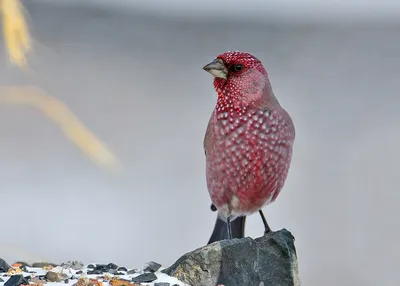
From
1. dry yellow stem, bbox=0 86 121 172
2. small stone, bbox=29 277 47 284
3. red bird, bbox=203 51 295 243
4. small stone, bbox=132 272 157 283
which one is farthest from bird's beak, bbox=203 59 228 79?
dry yellow stem, bbox=0 86 121 172

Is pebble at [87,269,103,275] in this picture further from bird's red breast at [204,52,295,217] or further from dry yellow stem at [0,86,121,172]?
dry yellow stem at [0,86,121,172]

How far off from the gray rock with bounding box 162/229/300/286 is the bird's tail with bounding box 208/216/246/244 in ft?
0.87

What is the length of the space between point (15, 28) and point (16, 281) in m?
1.63

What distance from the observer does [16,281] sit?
1.59 metres

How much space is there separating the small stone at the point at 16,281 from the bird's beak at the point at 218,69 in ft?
2.05

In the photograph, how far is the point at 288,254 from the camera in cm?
160

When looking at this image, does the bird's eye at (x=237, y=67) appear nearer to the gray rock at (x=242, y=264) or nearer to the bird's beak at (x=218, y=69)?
the bird's beak at (x=218, y=69)

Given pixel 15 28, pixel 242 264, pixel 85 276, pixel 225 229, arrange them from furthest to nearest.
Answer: pixel 15 28, pixel 225 229, pixel 85 276, pixel 242 264

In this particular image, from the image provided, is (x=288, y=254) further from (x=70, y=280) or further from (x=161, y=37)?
(x=161, y=37)

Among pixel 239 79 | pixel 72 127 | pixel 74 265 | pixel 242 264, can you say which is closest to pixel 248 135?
pixel 239 79

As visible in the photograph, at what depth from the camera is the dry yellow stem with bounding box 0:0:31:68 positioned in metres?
2.95

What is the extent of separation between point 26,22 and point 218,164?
164 centimetres

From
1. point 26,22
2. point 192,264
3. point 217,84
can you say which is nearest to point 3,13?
point 26,22

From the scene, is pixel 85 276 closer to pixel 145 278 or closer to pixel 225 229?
pixel 145 278
